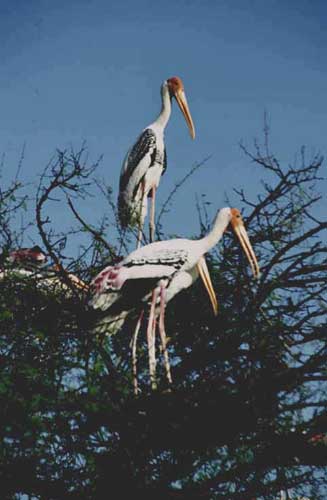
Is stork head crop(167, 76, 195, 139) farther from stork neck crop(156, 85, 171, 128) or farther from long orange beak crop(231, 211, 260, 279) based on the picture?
long orange beak crop(231, 211, 260, 279)

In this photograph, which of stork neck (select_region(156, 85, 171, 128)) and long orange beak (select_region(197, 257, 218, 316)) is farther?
stork neck (select_region(156, 85, 171, 128))

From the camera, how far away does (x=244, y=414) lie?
426cm

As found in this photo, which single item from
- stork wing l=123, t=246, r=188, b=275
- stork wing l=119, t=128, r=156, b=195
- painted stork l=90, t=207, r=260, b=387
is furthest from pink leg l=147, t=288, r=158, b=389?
stork wing l=119, t=128, r=156, b=195

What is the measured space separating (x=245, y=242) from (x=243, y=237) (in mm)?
43

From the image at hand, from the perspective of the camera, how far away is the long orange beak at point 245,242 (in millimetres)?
5852

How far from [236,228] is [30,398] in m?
2.06

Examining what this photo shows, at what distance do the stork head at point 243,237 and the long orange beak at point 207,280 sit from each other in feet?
0.79

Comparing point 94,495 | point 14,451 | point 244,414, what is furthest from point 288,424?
point 14,451

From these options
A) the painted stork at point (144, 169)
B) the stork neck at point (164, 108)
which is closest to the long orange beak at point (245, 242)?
the painted stork at point (144, 169)

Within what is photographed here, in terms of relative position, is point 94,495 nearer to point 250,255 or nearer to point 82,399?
point 82,399

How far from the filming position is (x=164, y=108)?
7730mm

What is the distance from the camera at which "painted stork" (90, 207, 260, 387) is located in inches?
222

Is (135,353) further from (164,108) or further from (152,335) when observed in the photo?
(164,108)

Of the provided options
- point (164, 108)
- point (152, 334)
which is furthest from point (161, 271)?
point (164, 108)
